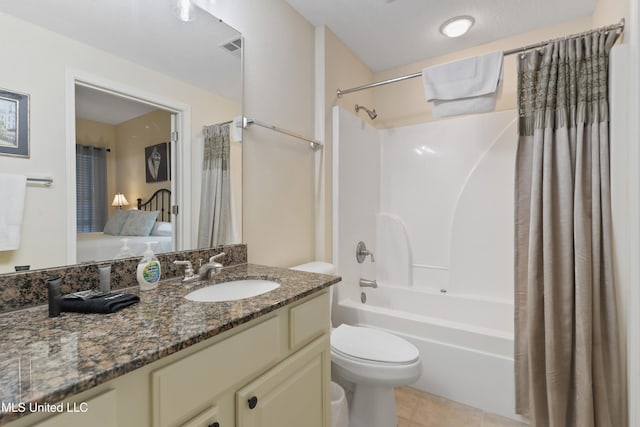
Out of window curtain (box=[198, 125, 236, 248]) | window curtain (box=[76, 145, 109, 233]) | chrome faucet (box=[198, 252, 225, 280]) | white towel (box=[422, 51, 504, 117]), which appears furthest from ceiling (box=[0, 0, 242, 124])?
white towel (box=[422, 51, 504, 117])

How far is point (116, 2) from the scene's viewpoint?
3.57 ft

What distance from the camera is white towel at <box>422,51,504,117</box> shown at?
180cm

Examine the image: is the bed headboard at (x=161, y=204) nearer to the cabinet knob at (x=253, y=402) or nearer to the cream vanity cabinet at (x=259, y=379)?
the cream vanity cabinet at (x=259, y=379)

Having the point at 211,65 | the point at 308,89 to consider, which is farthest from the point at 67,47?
the point at 308,89

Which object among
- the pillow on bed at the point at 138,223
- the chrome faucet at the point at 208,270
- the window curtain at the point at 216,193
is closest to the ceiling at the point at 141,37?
the window curtain at the point at 216,193

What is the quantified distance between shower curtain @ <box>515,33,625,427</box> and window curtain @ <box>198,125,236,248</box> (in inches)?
62.3

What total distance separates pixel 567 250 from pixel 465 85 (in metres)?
1.11

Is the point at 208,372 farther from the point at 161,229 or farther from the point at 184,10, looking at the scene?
the point at 184,10

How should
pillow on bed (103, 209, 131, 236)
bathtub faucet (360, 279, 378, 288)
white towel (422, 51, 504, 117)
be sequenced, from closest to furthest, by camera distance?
pillow on bed (103, 209, 131, 236), white towel (422, 51, 504, 117), bathtub faucet (360, 279, 378, 288)

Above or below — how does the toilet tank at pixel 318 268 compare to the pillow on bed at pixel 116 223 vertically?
below

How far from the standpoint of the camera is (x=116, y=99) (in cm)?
107

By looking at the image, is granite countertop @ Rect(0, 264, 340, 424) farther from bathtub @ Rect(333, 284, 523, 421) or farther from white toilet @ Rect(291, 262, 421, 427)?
bathtub @ Rect(333, 284, 523, 421)

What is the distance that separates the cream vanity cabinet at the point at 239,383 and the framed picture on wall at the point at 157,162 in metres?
0.75

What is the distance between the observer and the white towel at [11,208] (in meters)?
0.83
